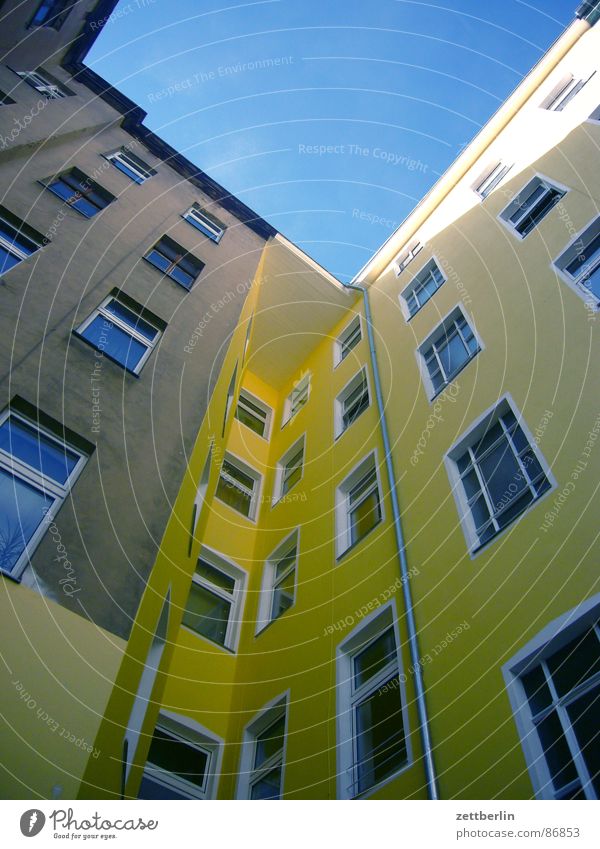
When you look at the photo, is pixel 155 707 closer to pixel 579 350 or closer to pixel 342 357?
pixel 579 350

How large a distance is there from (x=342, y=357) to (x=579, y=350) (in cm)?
1177

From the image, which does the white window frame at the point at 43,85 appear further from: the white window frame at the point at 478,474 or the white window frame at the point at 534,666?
the white window frame at the point at 534,666

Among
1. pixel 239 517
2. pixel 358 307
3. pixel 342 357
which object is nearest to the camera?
pixel 239 517

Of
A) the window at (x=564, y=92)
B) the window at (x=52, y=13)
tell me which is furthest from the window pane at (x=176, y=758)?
the window at (x=564, y=92)

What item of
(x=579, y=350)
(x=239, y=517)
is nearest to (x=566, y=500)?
(x=579, y=350)

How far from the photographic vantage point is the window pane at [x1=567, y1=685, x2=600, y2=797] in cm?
589

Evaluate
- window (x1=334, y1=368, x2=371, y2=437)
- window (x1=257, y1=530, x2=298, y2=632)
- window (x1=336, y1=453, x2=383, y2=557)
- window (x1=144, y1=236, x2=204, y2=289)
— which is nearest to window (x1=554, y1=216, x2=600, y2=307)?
window (x1=336, y1=453, x2=383, y2=557)

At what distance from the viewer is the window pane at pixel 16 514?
6.75 m

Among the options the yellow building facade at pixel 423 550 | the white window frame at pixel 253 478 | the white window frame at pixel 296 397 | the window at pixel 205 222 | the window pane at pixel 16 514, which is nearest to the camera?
the window pane at pixel 16 514

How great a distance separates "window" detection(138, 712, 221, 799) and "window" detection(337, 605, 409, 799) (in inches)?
111

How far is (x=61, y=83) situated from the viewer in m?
18.2

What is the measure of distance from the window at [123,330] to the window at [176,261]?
2.78m

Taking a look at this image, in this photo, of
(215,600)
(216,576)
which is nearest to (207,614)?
(215,600)

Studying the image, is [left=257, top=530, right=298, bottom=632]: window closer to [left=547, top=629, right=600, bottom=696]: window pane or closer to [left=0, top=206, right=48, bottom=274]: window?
[left=547, top=629, right=600, bottom=696]: window pane
